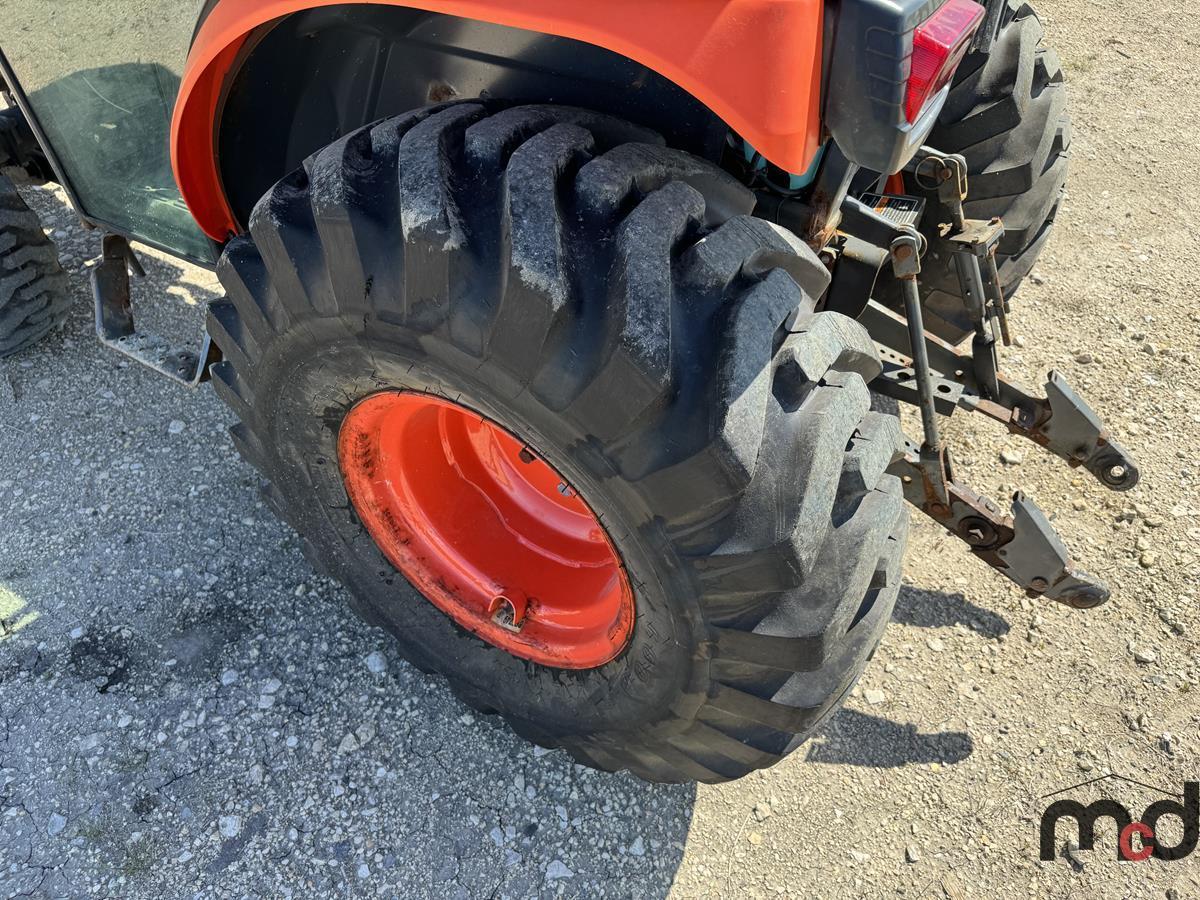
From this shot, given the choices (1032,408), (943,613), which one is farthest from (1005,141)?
(943,613)

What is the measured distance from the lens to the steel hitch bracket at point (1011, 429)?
79.6 inches

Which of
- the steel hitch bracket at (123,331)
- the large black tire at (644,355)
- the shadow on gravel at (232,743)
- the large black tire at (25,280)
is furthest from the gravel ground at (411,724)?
the large black tire at (644,355)

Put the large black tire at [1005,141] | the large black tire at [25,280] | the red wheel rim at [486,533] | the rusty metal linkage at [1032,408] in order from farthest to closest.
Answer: the large black tire at [25,280] → the large black tire at [1005,141] → the rusty metal linkage at [1032,408] → the red wheel rim at [486,533]

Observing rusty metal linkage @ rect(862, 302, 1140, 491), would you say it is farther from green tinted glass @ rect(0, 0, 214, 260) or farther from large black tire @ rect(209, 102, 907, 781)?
green tinted glass @ rect(0, 0, 214, 260)

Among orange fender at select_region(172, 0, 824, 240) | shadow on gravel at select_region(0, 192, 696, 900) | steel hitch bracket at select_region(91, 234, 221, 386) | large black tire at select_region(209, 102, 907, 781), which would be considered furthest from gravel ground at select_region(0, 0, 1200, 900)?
orange fender at select_region(172, 0, 824, 240)

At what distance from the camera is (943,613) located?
256cm

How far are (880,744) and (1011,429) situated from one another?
0.89 metres

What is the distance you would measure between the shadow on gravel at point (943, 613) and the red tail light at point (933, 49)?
167 centimetres

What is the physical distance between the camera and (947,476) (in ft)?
6.84

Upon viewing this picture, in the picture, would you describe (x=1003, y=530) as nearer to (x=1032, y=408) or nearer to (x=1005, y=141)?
(x=1032, y=408)

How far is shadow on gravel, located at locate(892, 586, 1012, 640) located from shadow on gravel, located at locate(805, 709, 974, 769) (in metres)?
0.33

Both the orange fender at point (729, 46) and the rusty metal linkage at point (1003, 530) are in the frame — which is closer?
the orange fender at point (729, 46)

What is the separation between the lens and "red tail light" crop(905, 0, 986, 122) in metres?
1.18

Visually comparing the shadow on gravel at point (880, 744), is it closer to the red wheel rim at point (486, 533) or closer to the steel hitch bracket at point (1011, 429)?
the steel hitch bracket at point (1011, 429)
